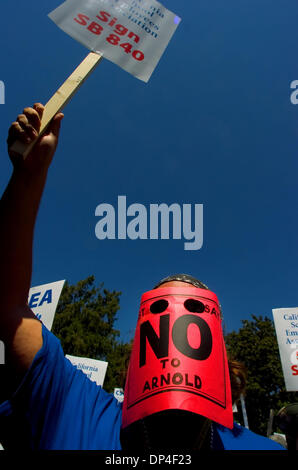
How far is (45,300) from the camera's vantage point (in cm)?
530

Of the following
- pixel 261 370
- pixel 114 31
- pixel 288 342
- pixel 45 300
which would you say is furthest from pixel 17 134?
pixel 261 370

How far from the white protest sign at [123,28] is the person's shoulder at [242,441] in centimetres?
193

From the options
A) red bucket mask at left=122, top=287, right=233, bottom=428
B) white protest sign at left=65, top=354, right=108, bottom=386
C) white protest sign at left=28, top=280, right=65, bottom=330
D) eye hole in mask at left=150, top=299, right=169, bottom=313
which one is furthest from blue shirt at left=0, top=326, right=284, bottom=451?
white protest sign at left=65, top=354, right=108, bottom=386

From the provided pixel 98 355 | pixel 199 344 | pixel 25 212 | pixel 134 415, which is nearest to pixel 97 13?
pixel 25 212

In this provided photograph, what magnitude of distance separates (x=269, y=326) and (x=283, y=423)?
25065 millimetres

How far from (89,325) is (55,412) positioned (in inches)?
879

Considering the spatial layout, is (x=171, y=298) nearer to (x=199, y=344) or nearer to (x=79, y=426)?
(x=199, y=344)

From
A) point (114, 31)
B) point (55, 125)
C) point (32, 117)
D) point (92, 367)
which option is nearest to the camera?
point (32, 117)

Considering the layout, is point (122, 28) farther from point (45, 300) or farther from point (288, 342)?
point (288, 342)

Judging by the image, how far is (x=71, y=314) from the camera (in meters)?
21.8

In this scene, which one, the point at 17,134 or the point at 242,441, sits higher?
the point at 17,134

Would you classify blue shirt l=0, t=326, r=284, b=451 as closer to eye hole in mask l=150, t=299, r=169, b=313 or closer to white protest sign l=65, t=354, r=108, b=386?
eye hole in mask l=150, t=299, r=169, b=313

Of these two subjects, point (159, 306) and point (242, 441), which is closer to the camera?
point (159, 306)
